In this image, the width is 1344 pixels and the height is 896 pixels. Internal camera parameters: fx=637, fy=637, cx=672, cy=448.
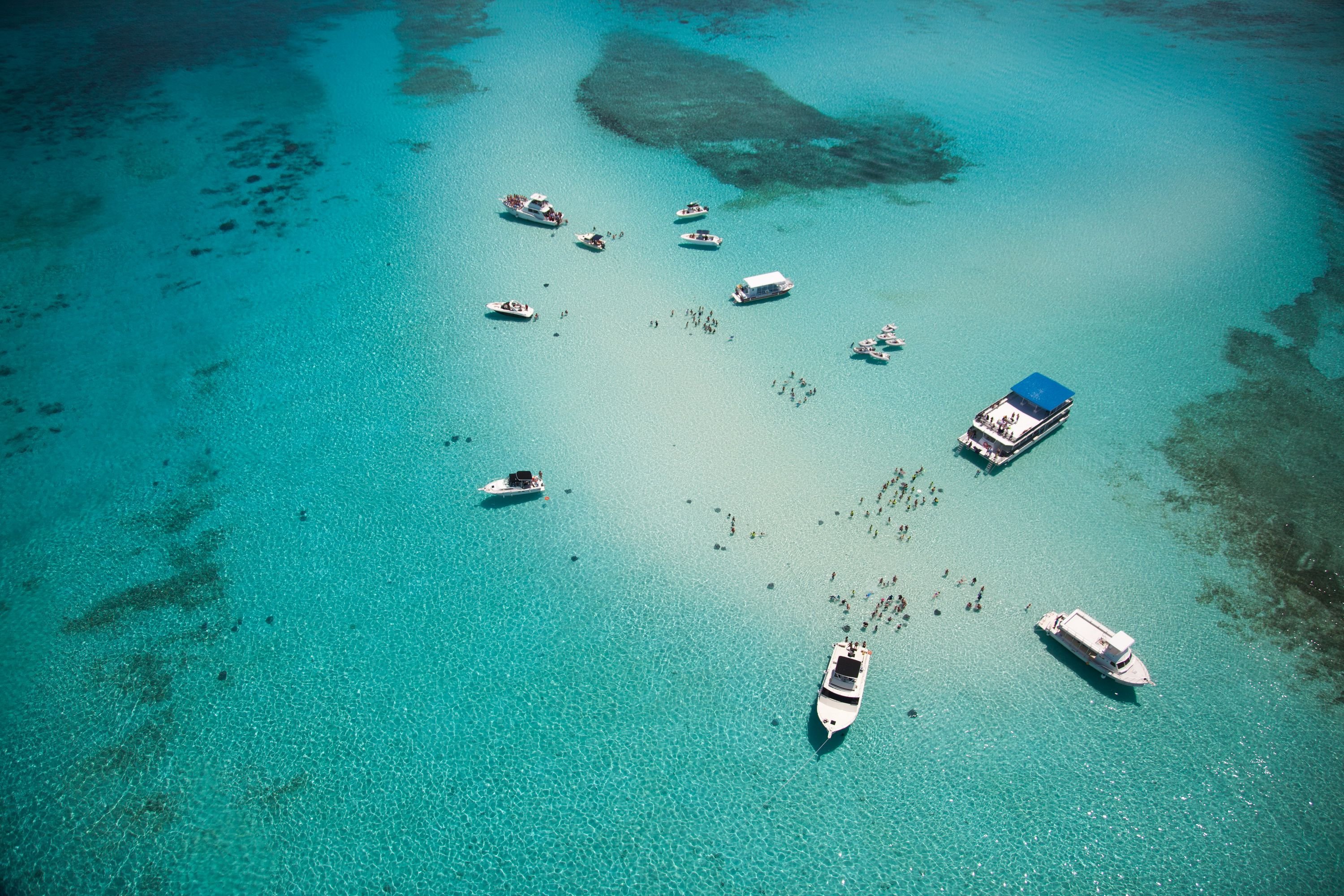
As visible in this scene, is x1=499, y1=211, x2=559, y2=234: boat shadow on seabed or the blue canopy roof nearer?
the blue canopy roof

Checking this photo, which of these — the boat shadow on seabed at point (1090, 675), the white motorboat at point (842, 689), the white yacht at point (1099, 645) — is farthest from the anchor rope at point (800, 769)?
the white yacht at point (1099, 645)

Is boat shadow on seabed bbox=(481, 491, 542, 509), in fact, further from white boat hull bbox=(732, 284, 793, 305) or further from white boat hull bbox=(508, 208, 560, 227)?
white boat hull bbox=(508, 208, 560, 227)

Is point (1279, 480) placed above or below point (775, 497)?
above

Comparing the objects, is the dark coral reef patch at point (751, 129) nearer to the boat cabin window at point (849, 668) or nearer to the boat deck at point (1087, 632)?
the boat deck at point (1087, 632)

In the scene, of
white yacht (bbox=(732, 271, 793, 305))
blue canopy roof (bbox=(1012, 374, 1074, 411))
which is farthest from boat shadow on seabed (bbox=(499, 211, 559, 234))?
blue canopy roof (bbox=(1012, 374, 1074, 411))

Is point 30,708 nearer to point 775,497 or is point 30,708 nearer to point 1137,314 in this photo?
point 775,497

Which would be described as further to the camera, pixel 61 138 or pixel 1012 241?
pixel 61 138

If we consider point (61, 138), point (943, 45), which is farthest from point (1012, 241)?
point (61, 138)
